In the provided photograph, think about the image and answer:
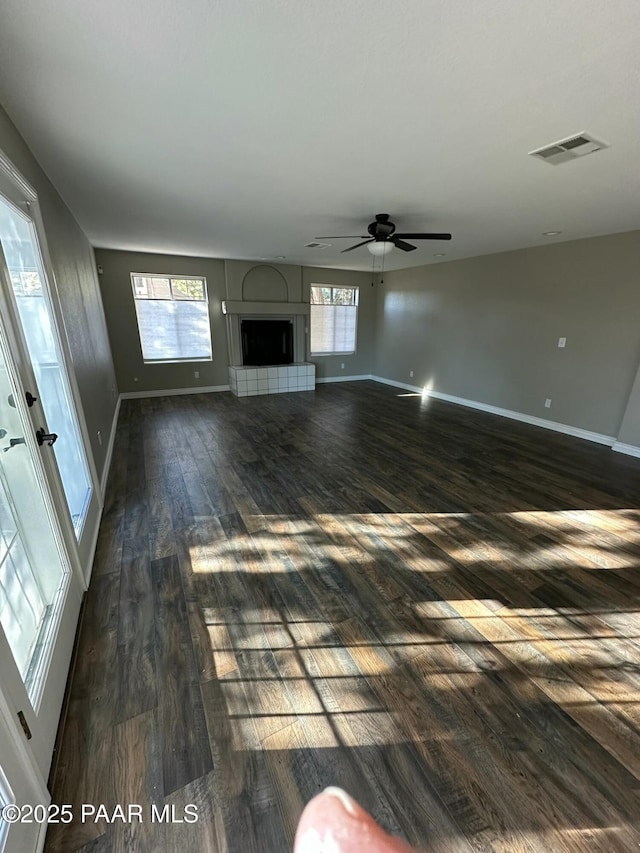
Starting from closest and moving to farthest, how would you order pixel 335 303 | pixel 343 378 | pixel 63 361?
pixel 63 361 → pixel 335 303 → pixel 343 378

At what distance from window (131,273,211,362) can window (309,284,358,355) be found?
2.28m

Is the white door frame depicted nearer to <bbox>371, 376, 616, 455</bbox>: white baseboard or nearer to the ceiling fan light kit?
the ceiling fan light kit

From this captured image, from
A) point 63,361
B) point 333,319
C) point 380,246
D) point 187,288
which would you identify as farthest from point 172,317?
point 63,361

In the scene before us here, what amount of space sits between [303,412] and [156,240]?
10.5ft

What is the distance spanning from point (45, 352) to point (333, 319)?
6327mm

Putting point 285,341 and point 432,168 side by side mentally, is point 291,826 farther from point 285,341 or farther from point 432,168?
point 285,341

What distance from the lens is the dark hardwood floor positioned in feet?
3.59

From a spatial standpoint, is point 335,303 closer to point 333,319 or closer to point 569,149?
point 333,319

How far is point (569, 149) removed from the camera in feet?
6.84

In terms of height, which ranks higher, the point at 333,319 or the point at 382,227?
the point at 382,227

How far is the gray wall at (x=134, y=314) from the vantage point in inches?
226

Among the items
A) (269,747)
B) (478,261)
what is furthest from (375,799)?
(478,261)

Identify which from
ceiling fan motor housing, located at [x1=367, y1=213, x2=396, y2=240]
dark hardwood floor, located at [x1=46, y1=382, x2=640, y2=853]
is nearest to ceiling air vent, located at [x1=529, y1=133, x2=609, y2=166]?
ceiling fan motor housing, located at [x1=367, y1=213, x2=396, y2=240]

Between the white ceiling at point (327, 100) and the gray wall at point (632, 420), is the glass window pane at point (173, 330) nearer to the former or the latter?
the white ceiling at point (327, 100)
